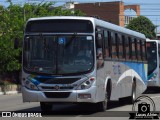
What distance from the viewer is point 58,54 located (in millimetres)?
16859

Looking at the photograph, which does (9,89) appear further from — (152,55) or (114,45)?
(114,45)

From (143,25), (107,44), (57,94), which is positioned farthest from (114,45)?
(143,25)

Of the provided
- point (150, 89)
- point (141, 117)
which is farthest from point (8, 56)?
point (141, 117)

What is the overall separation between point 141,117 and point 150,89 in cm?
2340

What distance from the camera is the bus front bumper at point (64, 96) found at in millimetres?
16422

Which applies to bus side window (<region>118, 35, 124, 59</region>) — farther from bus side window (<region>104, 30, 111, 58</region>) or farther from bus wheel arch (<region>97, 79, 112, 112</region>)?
bus wheel arch (<region>97, 79, 112, 112</region>)

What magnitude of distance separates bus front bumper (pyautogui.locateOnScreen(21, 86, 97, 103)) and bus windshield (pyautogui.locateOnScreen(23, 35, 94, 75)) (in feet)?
2.13

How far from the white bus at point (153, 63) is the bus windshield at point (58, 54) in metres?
16.7

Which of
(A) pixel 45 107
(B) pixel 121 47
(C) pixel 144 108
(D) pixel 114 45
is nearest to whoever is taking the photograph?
(C) pixel 144 108

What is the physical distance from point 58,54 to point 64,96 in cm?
141

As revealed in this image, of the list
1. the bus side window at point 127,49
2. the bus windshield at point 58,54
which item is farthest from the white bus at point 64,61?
the bus side window at point 127,49

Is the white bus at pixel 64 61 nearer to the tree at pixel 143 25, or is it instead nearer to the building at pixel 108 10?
the tree at pixel 143 25

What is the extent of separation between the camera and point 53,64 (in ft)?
55.1

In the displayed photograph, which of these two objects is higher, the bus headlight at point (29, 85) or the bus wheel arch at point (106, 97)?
the bus headlight at point (29, 85)
